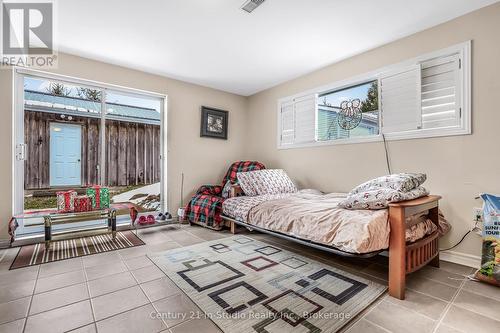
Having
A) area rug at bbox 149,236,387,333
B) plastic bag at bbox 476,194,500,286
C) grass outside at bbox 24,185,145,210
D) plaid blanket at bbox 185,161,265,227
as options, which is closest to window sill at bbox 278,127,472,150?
plastic bag at bbox 476,194,500,286

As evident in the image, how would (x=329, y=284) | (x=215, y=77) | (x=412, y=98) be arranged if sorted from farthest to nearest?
1. (x=215, y=77)
2. (x=412, y=98)
3. (x=329, y=284)

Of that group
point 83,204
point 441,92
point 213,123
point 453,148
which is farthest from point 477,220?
point 83,204

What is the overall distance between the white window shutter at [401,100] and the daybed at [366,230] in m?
0.97

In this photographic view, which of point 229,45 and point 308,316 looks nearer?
point 308,316

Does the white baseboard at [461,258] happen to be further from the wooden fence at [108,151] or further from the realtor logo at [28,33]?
the realtor logo at [28,33]

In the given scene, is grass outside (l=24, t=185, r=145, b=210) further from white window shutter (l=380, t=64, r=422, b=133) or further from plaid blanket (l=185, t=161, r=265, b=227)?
white window shutter (l=380, t=64, r=422, b=133)

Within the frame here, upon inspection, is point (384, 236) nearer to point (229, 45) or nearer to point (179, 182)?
point (229, 45)

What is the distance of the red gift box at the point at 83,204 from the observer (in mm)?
2691

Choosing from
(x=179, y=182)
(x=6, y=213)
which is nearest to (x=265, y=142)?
(x=179, y=182)

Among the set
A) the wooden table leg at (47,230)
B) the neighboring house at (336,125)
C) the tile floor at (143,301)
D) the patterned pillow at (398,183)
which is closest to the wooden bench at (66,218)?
Answer: the wooden table leg at (47,230)

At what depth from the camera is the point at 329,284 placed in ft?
5.92

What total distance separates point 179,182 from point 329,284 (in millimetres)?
2912

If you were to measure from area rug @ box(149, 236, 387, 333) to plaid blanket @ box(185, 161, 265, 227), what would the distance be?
866mm

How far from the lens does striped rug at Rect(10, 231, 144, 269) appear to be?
2295 millimetres
